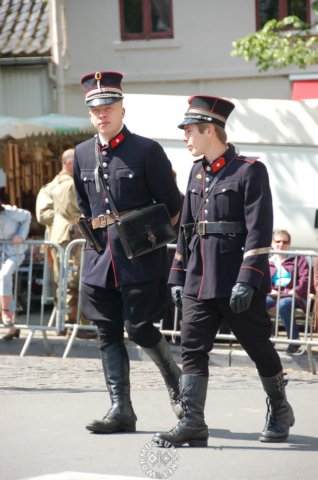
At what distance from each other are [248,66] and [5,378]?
12.3 metres

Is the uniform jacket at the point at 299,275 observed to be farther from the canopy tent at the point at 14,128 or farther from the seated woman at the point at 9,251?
the canopy tent at the point at 14,128

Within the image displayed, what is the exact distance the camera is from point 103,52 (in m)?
21.9

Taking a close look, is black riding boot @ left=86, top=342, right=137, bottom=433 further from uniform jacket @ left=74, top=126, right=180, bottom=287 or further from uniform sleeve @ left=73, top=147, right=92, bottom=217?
uniform sleeve @ left=73, top=147, right=92, bottom=217

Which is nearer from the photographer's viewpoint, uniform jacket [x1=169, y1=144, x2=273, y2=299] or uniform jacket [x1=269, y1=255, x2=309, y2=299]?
uniform jacket [x1=169, y1=144, x2=273, y2=299]

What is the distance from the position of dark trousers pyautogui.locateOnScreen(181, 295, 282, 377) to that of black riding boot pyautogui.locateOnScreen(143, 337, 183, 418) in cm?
48

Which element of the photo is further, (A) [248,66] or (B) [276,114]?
(A) [248,66]

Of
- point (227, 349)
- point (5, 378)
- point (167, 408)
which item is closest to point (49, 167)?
point (227, 349)

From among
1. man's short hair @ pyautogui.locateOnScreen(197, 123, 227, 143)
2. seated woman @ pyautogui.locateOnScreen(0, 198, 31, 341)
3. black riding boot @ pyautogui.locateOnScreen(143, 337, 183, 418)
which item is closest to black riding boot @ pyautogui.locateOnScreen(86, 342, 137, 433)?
black riding boot @ pyautogui.locateOnScreen(143, 337, 183, 418)

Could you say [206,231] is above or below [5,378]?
above

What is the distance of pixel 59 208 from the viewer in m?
12.7

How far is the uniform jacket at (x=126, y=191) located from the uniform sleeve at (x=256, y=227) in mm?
678

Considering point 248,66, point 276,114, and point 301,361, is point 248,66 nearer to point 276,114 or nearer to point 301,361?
point 276,114

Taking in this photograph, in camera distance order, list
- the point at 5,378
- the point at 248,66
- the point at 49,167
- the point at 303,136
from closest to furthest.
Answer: the point at 5,378 → the point at 303,136 → the point at 49,167 → the point at 248,66

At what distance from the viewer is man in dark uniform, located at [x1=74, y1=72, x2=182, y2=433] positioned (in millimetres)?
7320
